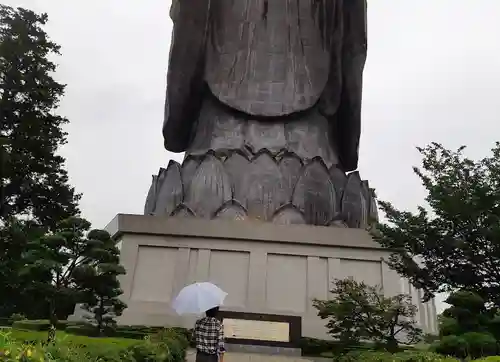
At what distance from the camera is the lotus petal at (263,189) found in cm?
893

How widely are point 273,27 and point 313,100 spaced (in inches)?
66.8

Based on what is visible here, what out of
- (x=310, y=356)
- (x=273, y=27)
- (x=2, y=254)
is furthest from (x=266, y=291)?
(x=2, y=254)

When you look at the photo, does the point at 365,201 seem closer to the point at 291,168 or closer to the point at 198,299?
the point at 291,168

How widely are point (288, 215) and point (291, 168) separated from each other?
1.05 metres

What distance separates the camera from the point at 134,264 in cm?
750

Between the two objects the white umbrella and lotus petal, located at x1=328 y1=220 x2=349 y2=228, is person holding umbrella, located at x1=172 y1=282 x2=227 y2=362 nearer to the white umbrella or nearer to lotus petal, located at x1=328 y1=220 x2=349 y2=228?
the white umbrella

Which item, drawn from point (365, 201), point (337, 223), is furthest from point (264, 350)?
point (365, 201)

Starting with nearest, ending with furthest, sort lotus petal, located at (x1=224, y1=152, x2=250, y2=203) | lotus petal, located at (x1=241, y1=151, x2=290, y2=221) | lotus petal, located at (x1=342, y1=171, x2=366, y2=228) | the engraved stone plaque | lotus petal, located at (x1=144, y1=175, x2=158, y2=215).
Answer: the engraved stone plaque → lotus petal, located at (x1=241, y1=151, x2=290, y2=221) → lotus petal, located at (x1=224, y1=152, x2=250, y2=203) → lotus petal, located at (x1=342, y1=171, x2=366, y2=228) → lotus petal, located at (x1=144, y1=175, x2=158, y2=215)

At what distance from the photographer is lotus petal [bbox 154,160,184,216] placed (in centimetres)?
901

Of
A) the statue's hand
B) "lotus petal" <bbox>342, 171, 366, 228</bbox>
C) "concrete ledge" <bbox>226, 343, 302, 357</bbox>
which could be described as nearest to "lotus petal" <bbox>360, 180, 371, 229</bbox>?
"lotus petal" <bbox>342, 171, 366, 228</bbox>

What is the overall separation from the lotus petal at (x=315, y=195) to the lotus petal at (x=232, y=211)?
91 centimetres

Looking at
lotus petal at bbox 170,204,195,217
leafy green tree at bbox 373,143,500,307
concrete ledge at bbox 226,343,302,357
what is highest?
lotus petal at bbox 170,204,195,217

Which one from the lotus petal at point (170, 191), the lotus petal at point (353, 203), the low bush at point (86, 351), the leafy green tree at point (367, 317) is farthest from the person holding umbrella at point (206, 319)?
the lotus petal at point (353, 203)

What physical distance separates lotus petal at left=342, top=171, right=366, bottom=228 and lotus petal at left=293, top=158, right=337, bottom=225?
0.23 meters
